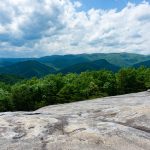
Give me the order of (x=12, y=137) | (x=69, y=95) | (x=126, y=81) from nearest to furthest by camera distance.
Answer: (x=12, y=137), (x=69, y=95), (x=126, y=81)

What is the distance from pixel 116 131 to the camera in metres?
18.1

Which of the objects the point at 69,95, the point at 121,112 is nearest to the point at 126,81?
the point at 69,95

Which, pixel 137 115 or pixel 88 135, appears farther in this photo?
pixel 137 115

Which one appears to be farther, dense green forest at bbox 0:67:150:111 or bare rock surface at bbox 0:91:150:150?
dense green forest at bbox 0:67:150:111

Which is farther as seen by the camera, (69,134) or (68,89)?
(68,89)

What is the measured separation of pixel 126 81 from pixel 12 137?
112m

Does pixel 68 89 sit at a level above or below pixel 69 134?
below

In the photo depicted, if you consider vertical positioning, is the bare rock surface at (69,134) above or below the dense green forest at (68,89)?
above

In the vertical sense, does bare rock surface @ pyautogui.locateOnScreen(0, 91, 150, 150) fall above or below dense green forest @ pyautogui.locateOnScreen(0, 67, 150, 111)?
above

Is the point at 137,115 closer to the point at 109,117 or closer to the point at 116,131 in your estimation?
the point at 109,117

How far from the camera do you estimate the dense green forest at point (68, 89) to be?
11694cm

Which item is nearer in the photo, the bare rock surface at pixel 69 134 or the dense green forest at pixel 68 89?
the bare rock surface at pixel 69 134

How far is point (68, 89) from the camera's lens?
118m

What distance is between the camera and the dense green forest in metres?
117
